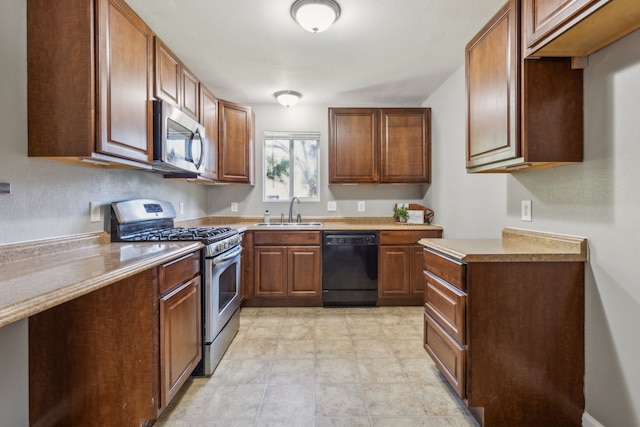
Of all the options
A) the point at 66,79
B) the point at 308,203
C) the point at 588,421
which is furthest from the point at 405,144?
the point at 66,79

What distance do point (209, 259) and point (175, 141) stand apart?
2.83 feet

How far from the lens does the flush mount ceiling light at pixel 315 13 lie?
1.90 meters

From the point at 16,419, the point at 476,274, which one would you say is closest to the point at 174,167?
the point at 16,419

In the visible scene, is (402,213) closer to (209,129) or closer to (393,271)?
(393,271)

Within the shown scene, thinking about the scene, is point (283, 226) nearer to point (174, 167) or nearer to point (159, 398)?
point (174, 167)

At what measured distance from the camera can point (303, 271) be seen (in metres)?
3.29

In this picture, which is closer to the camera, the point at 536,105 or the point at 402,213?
the point at 536,105

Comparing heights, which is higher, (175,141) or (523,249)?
(175,141)

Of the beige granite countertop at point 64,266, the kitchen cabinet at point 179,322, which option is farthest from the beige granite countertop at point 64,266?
the kitchen cabinet at point 179,322

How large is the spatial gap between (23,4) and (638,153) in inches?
107

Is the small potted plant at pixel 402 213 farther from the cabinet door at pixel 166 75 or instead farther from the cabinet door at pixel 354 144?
the cabinet door at pixel 166 75

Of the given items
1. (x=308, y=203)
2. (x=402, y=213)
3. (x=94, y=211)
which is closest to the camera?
(x=94, y=211)

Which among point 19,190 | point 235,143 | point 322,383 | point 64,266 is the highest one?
point 235,143

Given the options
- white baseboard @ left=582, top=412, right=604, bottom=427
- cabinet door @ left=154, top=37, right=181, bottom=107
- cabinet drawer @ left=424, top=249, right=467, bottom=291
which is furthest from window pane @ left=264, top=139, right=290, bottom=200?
white baseboard @ left=582, top=412, right=604, bottom=427
